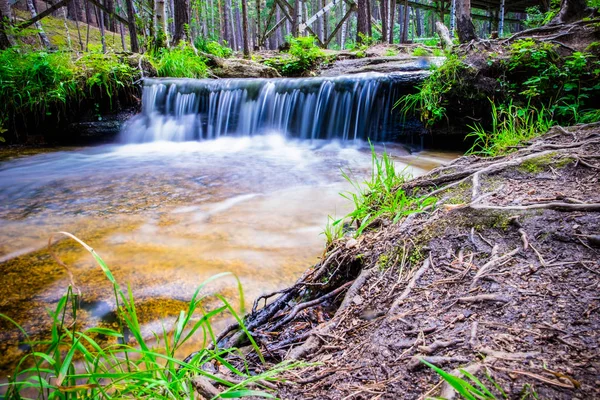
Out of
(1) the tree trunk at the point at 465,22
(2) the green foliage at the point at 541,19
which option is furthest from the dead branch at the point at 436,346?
(2) the green foliage at the point at 541,19

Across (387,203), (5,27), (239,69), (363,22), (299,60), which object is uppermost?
(363,22)

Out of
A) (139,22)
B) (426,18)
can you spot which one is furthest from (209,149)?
(426,18)

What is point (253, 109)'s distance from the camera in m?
8.09

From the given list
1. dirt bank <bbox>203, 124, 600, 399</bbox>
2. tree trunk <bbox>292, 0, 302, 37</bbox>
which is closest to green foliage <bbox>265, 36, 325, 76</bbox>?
tree trunk <bbox>292, 0, 302, 37</bbox>

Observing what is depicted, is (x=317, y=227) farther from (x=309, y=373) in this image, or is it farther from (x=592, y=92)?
(x=592, y=92)

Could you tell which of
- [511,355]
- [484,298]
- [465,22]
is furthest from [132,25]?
[511,355]

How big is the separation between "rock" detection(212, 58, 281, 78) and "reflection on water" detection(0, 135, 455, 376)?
13.7 ft

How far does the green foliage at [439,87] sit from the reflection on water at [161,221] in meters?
0.75

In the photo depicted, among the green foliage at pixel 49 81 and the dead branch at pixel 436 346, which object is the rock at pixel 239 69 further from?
the dead branch at pixel 436 346

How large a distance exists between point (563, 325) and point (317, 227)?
2408 millimetres

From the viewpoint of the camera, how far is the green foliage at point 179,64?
9.09m

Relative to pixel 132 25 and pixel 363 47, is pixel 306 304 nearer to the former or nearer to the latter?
pixel 132 25

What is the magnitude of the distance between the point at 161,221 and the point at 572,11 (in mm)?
6994

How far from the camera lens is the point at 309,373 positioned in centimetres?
113
